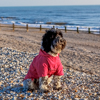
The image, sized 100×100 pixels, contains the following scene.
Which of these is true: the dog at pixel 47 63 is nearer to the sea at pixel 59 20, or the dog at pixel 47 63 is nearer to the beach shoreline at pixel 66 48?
the beach shoreline at pixel 66 48

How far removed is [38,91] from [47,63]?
32.0 inches

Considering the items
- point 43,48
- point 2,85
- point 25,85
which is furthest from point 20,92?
point 43,48

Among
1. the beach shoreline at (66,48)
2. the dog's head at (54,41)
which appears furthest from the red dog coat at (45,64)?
the beach shoreline at (66,48)

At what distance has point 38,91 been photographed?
452 centimetres

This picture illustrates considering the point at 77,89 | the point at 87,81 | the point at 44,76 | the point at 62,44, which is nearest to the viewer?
the point at 62,44

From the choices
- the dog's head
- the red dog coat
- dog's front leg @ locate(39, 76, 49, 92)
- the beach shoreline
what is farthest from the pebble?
the beach shoreline

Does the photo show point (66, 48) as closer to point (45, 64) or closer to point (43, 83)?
point (43, 83)

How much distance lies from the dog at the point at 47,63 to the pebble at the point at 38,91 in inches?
7.7

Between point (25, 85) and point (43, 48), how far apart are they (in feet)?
3.47

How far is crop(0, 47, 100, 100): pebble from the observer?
4363mm

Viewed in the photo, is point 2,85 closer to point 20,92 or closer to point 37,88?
point 20,92

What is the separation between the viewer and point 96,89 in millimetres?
4977

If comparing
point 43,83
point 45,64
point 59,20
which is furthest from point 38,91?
point 59,20

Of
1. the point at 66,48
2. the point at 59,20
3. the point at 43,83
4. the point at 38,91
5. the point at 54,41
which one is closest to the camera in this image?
the point at 54,41
